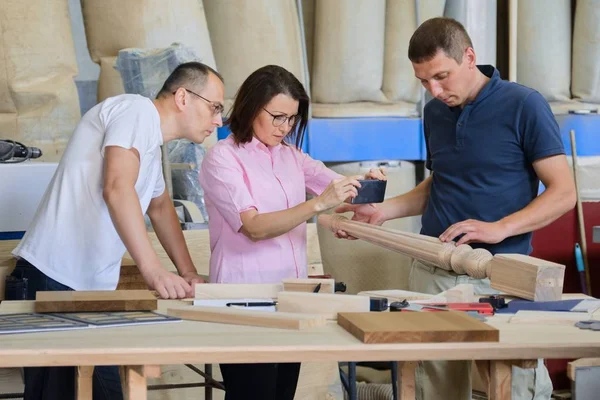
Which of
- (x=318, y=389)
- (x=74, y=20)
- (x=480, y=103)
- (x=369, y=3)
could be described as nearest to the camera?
(x=480, y=103)

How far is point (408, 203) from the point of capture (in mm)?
3553

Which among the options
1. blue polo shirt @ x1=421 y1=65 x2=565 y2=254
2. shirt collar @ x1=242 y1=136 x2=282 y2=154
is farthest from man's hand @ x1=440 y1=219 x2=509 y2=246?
shirt collar @ x1=242 y1=136 x2=282 y2=154

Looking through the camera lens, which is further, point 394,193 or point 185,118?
point 394,193

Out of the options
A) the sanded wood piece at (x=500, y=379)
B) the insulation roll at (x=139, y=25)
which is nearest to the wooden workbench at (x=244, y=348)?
the sanded wood piece at (x=500, y=379)

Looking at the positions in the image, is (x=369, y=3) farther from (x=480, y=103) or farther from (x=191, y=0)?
(x=480, y=103)

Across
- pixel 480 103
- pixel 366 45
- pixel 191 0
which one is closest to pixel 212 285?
pixel 480 103

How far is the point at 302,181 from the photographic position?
3207 mm

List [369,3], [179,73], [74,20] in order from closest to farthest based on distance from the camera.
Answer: [179,73] < [74,20] < [369,3]

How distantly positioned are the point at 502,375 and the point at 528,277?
522 millimetres

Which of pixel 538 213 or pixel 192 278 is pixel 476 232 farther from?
pixel 192 278

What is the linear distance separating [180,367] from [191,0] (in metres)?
1.81

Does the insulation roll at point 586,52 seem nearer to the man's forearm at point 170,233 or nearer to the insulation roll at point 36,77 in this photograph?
the insulation roll at point 36,77

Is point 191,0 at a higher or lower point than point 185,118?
higher

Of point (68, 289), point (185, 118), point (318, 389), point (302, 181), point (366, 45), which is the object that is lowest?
point (318, 389)
